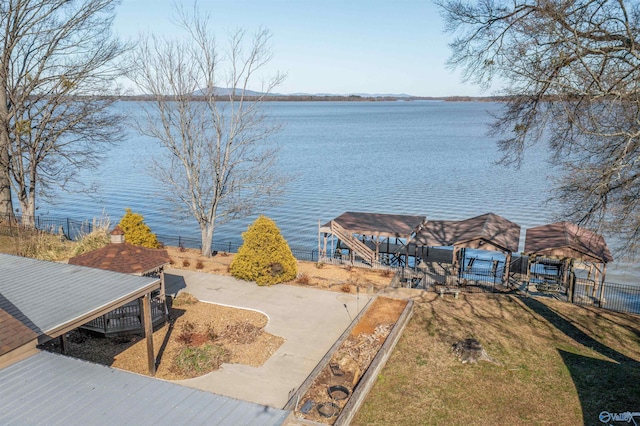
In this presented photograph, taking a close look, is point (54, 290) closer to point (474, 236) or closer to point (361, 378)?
point (361, 378)

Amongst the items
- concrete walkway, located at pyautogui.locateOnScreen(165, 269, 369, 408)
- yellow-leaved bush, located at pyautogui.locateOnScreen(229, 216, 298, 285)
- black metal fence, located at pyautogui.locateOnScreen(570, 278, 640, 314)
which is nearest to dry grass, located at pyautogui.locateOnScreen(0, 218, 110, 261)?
concrete walkway, located at pyautogui.locateOnScreen(165, 269, 369, 408)

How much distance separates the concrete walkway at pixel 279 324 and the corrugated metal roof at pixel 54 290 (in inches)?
118

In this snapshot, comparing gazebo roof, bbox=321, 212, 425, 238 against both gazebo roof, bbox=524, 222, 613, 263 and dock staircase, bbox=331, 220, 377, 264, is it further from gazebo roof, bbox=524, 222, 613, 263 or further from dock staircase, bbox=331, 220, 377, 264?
gazebo roof, bbox=524, 222, 613, 263

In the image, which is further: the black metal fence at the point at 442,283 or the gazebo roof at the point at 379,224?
the gazebo roof at the point at 379,224

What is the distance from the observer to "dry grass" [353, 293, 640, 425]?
11055 millimetres

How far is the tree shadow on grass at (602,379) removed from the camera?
36.7 feet

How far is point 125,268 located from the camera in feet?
47.6

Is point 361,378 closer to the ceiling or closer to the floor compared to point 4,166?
closer to the floor

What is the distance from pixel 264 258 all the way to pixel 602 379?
490 inches

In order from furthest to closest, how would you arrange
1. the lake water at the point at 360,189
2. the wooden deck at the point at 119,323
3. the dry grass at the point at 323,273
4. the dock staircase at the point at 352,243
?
1. the lake water at the point at 360,189
2. the dock staircase at the point at 352,243
3. the dry grass at the point at 323,273
4. the wooden deck at the point at 119,323

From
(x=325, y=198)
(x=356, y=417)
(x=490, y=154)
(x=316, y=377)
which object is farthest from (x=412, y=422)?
(x=490, y=154)

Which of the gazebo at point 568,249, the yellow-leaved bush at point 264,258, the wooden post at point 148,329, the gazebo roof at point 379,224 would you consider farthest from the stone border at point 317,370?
the gazebo at point 568,249

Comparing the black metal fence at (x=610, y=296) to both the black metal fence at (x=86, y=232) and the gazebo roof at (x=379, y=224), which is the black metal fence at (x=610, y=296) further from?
the black metal fence at (x=86, y=232)

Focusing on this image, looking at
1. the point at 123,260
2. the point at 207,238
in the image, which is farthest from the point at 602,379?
the point at 207,238
